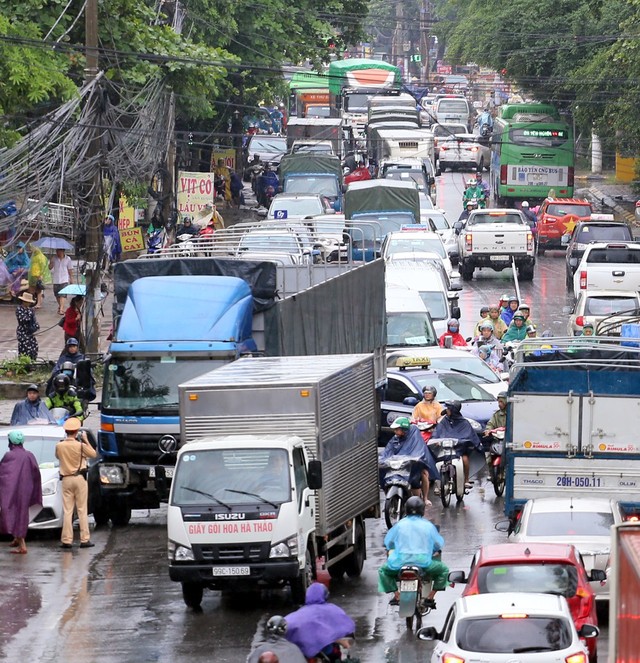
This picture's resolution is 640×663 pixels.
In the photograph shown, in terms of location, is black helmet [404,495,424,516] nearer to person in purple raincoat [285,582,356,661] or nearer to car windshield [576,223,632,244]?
person in purple raincoat [285,582,356,661]

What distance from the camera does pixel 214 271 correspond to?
867 inches

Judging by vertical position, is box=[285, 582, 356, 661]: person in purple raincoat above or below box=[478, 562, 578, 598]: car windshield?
above

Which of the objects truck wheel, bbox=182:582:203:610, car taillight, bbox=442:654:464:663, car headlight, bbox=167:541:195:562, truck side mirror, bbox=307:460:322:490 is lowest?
truck wheel, bbox=182:582:203:610

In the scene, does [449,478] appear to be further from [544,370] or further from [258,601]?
[258,601]

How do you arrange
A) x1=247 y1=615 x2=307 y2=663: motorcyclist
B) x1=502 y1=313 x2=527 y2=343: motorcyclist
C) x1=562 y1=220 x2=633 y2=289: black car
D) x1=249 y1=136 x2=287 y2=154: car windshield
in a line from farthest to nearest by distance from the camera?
x1=249 y1=136 x2=287 y2=154: car windshield
x1=562 y1=220 x2=633 y2=289: black car
x1=502 y1=313 x2=527 y2=343: motorcyclist
x1=247 y1=615 x2=307 y2=663: motorcyclist

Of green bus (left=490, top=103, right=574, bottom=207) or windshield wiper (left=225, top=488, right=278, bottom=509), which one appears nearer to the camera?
windshield wiper (left=225, top=488, right=278, bottom=509)

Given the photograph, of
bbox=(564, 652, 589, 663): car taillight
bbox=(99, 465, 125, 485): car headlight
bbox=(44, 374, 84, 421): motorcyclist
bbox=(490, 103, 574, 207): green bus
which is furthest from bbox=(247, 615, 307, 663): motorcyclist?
bbox=(490, 103, 574, 207): green bus

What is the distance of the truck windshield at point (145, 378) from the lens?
20.0 m

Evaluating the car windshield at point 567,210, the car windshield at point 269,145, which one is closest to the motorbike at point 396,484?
the car windshield at point 567,210

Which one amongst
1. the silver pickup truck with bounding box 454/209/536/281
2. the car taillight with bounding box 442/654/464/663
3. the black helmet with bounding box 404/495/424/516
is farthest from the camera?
the silver pickup truck with bounding box 454/209/536/281

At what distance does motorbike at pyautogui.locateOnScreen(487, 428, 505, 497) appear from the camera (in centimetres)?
2153

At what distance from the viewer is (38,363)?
30.2 meters

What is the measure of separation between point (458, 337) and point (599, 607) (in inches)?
562

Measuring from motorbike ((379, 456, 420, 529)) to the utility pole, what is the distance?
9.69 meters
